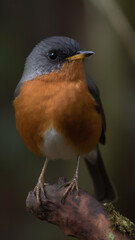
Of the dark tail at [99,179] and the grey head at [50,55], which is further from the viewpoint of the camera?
the dark tail at [99,179]

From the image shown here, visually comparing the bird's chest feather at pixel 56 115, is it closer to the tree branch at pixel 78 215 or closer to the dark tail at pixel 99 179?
the tree branch at pixel 78 215

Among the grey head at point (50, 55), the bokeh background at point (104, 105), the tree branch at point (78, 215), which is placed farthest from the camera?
the bokeh background at point (104, 105)

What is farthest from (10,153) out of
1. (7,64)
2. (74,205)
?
(74,205)

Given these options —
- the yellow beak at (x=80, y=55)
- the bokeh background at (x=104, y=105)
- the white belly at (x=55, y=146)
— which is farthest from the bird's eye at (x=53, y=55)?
the bokeh background at (x=104, y=105)

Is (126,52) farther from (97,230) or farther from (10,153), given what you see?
(97,230)

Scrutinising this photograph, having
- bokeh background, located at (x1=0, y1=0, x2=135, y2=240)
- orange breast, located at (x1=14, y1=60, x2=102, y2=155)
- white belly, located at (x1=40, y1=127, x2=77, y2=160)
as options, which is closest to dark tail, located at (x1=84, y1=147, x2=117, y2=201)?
bokeh background, located at (x1=0, y1=0, x2=135, y2=240)

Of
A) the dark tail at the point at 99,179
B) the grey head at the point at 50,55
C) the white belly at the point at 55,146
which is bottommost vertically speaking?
the dark tail at the point at 99,179
